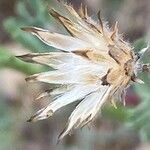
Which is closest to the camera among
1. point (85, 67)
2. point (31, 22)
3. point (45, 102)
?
point (85, 67)

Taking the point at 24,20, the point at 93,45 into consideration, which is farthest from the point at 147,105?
the point at 93,45

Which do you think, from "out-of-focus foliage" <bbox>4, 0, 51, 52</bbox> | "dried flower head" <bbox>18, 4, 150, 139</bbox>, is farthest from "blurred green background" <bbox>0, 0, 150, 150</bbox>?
"dried flower head" <bbox>18, 4, 150, 139</bbox>

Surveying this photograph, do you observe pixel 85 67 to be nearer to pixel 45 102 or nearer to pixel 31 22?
pixel 31 22

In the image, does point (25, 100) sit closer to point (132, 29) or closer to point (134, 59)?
point (132, 29)

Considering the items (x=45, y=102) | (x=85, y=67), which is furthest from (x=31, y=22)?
(x=85, y=67)

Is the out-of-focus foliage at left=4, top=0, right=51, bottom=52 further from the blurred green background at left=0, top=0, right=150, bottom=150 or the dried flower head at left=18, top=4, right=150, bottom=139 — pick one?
the dried flower head at left=18, top=4, right=150, bottom=139

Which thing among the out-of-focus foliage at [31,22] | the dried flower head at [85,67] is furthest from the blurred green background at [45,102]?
the dried flower head at [85,67]
